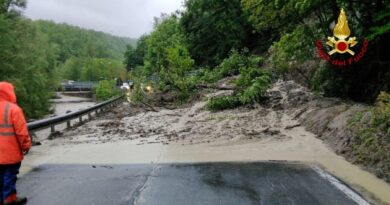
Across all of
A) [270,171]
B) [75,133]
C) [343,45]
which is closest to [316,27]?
[343,45]

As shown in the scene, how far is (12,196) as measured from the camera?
6633mm

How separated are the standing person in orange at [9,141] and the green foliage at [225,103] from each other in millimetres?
14078

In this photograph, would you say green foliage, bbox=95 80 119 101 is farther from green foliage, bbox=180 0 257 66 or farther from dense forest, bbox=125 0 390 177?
dense forest, bbox=125 0 390 177

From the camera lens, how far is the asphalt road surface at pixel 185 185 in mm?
6758

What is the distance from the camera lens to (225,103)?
20406 millimetres

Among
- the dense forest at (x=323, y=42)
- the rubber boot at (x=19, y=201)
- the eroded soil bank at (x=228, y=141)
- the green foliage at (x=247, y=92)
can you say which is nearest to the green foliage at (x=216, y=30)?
the dense forest at (x=323, y=42)

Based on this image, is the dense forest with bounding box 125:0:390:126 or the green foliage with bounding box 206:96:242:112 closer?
the dense forest with bounding box 125:0:390:126

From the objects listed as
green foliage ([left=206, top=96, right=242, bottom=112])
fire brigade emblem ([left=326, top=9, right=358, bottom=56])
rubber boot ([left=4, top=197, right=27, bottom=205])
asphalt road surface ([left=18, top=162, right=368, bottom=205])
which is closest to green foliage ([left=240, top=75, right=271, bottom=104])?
green foliage ([left=206, top=96, right=242, bottom=112])

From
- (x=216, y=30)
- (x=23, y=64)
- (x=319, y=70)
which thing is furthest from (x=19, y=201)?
(x=23, y=64)

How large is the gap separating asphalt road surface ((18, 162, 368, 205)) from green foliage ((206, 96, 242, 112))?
10.7 metres

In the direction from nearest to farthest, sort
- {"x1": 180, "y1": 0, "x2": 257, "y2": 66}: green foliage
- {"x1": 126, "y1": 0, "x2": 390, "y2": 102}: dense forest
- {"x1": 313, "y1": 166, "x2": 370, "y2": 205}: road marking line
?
{"x1": 313, "y1": 166, "x2": 370, "y2": 205}: road marking line, {"x1": 126, "y1": 0, "x2": 390, "y2": 102}: dense forest, {"x1": 180, "y1": 0, "x2": 257, "y2": 66}: green foliage

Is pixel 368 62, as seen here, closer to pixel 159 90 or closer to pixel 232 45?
pixel 159 90

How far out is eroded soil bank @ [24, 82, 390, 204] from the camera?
10.2 m

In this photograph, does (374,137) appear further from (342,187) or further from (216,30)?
(216,30)
